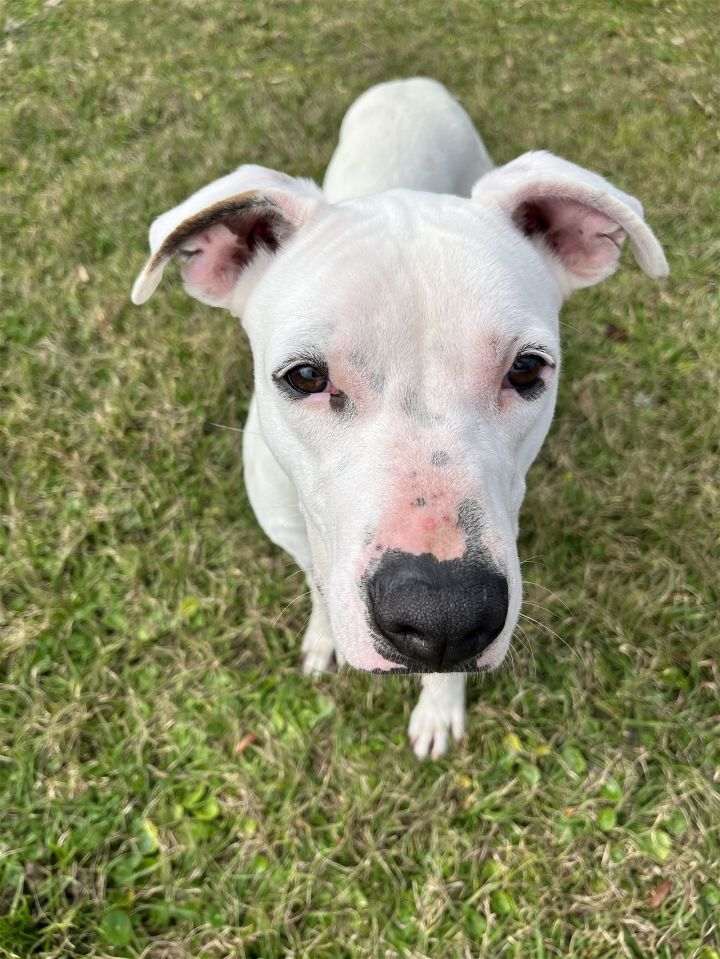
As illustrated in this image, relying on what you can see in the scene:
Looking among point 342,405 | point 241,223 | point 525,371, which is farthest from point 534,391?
point 241,223

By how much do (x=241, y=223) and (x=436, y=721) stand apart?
234cm

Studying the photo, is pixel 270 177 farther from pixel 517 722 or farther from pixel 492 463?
pixel 517 722

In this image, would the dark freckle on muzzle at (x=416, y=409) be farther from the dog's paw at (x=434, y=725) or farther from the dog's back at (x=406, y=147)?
the dog's back at (x=406, y=147)

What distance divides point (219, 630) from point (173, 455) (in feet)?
3.76

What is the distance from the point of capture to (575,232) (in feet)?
8.02

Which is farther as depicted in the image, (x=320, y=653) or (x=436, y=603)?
(x=320, y=653)

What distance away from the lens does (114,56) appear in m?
6.21

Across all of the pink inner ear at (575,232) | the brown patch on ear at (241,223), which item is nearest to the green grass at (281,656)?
the pink inner ear at (575,232)

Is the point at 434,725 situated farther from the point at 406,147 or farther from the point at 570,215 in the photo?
the point at 406,147

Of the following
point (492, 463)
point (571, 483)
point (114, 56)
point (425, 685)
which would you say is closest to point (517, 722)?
point (425, 685)

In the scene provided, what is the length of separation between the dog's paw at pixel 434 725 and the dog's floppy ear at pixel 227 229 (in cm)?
204

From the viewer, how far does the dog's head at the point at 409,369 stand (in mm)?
1653

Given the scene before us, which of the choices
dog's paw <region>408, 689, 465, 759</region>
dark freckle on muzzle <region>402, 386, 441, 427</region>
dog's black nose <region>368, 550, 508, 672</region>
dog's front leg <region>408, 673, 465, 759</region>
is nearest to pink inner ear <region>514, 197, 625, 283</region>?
dark freckle on muzzle <region>402, 386, 441, 427</region>

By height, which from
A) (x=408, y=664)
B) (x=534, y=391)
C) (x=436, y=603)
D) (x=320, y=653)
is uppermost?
(x=534, y=391)
